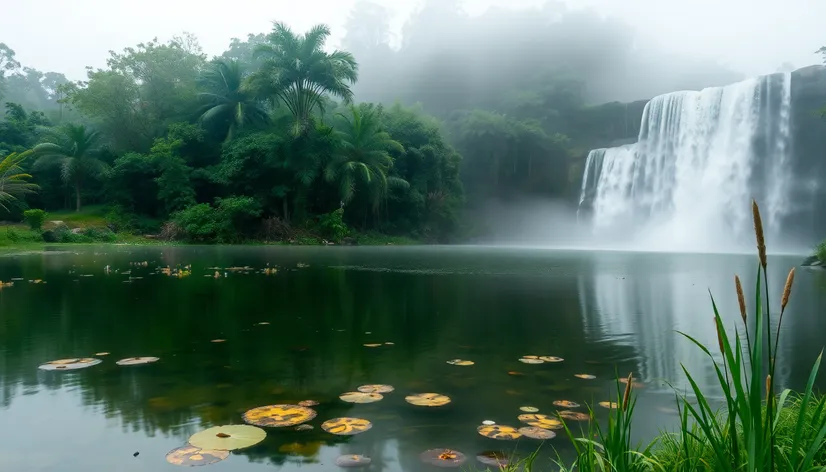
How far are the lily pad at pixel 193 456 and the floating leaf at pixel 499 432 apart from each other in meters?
1.04

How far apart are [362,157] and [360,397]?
71.5 ft

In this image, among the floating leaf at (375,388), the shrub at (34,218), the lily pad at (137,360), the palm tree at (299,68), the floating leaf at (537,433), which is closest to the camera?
the floating leaf at (537,433)

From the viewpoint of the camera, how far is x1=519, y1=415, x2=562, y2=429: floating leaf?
8.07ft

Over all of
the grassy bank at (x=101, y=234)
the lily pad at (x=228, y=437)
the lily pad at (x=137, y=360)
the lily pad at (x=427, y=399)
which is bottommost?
the lily pad at (x=427, y=399)

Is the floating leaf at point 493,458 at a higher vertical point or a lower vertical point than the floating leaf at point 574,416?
higher

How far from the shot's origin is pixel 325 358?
372cm

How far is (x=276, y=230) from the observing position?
22.5 metres

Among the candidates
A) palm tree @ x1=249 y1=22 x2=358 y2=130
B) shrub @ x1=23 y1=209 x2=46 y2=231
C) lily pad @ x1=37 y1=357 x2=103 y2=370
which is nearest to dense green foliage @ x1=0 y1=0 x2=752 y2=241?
palm tree @ x1=249 y1=22 x2=358 y2=130

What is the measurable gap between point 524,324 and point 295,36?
20.0 m

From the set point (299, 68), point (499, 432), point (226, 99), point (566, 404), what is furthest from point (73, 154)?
point (499, 432)

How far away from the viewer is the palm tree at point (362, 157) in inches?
901

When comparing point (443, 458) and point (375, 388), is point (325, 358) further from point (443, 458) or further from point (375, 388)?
point (443, 458)

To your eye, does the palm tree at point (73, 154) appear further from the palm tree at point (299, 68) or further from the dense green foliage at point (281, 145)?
the palm tree at point (299, 68)

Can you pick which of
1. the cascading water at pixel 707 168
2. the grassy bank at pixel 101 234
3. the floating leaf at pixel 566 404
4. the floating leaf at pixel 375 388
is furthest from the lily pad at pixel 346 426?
the cascading water at pixel 707 168
